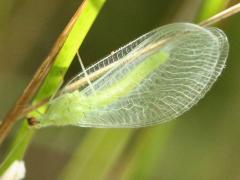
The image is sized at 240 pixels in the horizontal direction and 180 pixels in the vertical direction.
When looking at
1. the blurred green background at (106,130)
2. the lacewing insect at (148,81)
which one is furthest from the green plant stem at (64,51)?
the blurred green background at (106,130)

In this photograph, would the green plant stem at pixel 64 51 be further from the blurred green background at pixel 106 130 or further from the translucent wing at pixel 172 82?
the blurred green background at pixel 106 130

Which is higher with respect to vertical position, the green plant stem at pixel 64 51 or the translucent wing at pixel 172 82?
the green plant stem at pixel 64 51

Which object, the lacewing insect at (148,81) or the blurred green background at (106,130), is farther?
the blurred green background at (106,130)

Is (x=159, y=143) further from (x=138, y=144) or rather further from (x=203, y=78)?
(x=203, y=78)

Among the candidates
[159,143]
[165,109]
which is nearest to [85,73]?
[165,109]

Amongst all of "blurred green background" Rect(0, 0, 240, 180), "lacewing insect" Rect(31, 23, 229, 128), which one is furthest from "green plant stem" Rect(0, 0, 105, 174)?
"blurred green background" Rect(0, 0, 240, 180)

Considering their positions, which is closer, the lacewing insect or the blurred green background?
the lacewing insect

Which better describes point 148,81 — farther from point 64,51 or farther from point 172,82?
point 64,51

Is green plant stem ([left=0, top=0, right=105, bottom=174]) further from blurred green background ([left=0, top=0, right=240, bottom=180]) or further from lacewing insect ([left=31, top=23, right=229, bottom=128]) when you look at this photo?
blurred green background ([left=0, top=0, right=240, bottom=180])
